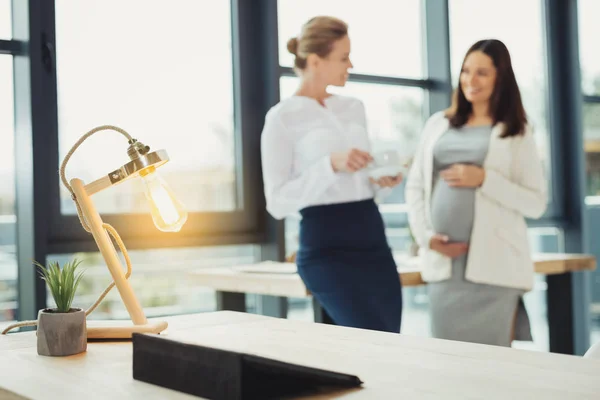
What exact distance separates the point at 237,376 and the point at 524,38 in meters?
4.35

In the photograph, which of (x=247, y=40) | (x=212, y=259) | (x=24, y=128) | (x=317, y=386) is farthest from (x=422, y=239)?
(x=317, y=386)

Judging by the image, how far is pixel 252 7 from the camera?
3674mm

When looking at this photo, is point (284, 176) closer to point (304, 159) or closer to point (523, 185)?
point (304, 159)

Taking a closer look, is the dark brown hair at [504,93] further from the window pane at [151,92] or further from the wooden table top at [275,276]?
the window pane at [151,92]

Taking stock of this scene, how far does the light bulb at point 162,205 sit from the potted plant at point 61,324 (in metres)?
0.21

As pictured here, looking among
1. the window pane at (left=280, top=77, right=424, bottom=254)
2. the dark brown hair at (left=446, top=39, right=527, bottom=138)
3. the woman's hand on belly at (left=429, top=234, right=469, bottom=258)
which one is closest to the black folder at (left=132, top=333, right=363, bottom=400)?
the woman's hand on belly at (left=429, top=234, right=469, bottom=258)

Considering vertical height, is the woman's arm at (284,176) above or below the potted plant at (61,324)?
above

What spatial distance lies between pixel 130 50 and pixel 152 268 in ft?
3.11

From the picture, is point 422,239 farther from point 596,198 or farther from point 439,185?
point 596,198

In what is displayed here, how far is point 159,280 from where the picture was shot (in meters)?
3.39

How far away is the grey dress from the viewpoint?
293 cm

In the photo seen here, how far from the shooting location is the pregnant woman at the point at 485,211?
2924 millimetres

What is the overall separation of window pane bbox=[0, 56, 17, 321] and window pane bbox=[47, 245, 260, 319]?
17 centimetres

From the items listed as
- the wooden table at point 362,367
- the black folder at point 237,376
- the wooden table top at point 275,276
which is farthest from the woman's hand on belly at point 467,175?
the black folder at point 237,376
